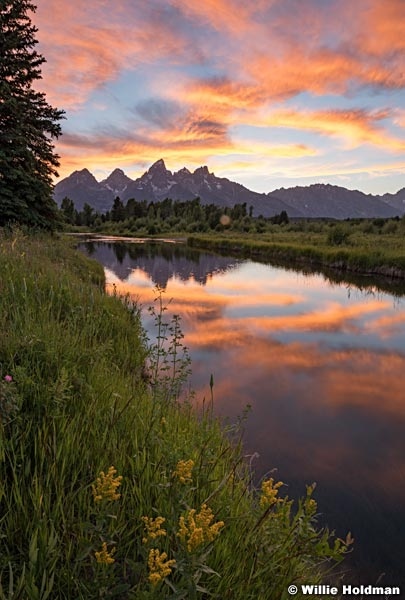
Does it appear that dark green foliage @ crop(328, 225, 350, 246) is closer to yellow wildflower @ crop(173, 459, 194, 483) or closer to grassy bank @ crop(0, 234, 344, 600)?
grassy bank @ crop(0, 234, 344, 600)

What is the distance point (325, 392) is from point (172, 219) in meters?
136

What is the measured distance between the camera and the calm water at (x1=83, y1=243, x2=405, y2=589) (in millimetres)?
6078

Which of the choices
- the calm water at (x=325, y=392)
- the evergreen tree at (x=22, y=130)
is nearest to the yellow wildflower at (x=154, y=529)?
the calm water at (x=325, y=392)

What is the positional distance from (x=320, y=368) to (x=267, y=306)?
10.2m

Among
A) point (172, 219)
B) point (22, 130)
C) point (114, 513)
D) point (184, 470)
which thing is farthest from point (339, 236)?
point (172, 219)

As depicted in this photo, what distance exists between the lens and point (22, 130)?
823 inches

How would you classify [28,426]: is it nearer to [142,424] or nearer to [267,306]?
[142,424]

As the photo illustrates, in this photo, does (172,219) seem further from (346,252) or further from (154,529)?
(154,529)

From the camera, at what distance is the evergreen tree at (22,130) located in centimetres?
1873

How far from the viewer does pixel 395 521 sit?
5.83 m

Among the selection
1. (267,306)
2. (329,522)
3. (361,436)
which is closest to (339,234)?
(267,306)

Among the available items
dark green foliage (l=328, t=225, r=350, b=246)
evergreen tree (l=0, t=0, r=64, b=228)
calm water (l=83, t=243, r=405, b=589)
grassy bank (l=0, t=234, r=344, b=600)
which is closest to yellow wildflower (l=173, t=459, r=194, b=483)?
grassy bank (l=0, t=234, r=344, b=600)

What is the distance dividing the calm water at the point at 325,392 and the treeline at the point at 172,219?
240 ft

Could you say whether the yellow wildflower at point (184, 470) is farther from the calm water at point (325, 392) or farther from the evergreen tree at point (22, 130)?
the evergreen tree at point (22, 130)
